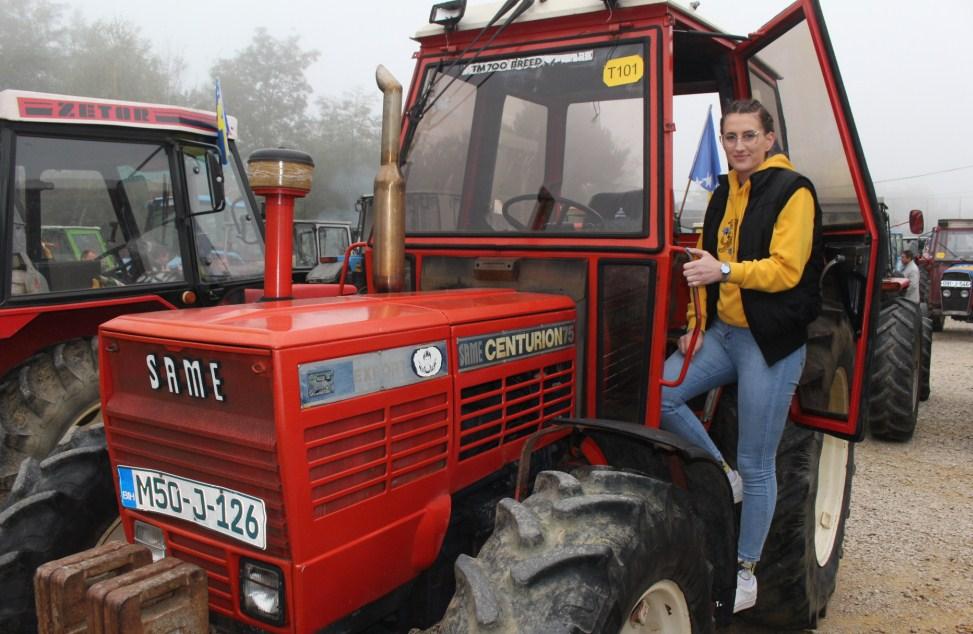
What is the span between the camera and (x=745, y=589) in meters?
2.70

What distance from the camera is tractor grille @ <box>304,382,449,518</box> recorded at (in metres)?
1.81

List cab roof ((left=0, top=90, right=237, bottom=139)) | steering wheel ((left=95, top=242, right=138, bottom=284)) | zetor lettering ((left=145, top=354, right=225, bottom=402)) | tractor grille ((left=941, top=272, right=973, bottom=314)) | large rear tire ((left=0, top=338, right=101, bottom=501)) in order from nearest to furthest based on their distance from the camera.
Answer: zetor lettering ((left=145, top=354, right=225, bottom=402))
large rear tire ((left=0, top=338, right=101, bottom=501))
cab roof ((left=0, top=90, right=237, bottom=139))
steering wheel ((left=95, top=242, right=138, bottom=284))
tractor grille ((left=941, top=272, right=973, bottom=314))

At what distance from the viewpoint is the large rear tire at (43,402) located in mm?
4113

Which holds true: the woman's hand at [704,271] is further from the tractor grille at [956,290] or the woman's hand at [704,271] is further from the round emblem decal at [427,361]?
the tractor grille at [956,290]

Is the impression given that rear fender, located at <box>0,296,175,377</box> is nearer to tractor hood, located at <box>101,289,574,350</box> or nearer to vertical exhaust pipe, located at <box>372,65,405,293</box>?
vertical exhaust pipe, located at <box>372,65,405,293</box>

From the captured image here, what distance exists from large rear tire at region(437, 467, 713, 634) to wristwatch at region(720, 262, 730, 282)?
27.0 inches

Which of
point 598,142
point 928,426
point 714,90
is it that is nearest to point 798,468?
point 598,142

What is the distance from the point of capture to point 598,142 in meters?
2.86

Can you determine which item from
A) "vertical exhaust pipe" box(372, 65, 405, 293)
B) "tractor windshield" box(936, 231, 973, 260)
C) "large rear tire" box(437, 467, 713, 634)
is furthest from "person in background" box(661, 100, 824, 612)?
"tractor windshield" box(936, 231, 973, 260)

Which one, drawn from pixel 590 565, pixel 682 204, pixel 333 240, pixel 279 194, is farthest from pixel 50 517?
pixel 333 240

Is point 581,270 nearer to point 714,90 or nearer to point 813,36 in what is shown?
point 813,36

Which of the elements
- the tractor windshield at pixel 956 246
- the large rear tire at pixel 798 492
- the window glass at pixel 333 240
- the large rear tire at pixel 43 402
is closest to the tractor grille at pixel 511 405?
the large rear tire at pixel 798 492

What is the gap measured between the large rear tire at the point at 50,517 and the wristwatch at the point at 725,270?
205 cm

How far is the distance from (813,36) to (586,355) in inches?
53.2
